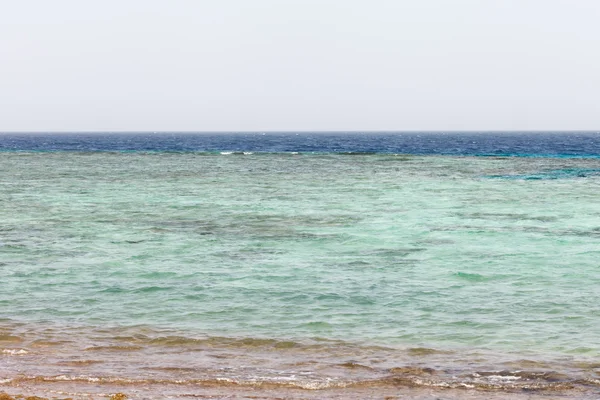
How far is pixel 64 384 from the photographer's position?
30.5ft

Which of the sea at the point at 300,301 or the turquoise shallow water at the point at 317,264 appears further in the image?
the turquoise shallow water at the point at 317,264

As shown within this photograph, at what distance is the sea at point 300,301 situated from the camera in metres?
9.80

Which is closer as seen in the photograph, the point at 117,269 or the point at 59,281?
the point at 59,281

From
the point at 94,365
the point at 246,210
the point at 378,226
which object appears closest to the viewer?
the point at 94,365

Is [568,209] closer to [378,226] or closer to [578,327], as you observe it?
[378,226]

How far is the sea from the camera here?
32.1 feet

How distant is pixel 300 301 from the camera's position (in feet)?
47.6

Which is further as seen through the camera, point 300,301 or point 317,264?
point 317,264

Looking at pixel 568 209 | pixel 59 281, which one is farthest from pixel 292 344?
pixel 568 209

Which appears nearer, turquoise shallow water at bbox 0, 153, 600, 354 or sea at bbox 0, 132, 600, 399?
sea at bbox 0, 132, 600, 399

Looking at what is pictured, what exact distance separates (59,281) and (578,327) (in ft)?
32.0

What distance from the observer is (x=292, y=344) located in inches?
461

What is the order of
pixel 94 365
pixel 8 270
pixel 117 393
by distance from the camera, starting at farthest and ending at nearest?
pixel 8 270 → pixel 94 365 → pixel 117 393

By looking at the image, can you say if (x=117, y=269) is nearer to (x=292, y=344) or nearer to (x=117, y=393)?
(x=292, y=344)
